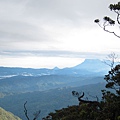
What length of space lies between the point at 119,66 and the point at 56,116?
56.2 ft

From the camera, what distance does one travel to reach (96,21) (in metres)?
26.4

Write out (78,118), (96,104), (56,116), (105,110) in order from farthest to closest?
(56,116) → (78,118) → (96,104) → (105,110)

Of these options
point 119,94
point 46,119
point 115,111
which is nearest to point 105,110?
point 115,111

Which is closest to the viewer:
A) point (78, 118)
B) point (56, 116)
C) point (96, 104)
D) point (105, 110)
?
point (105, 110)

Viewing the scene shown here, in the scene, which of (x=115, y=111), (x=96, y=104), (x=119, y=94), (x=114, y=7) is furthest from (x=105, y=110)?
(x=114, y=7)

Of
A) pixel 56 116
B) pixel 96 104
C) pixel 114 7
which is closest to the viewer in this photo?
pixel 114 7

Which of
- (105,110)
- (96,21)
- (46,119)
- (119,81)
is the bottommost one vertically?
(46,119)

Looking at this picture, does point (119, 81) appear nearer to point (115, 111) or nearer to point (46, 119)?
point (115, 111)

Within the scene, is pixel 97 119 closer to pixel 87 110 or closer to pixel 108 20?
pixel 87 110

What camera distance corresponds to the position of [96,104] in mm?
29922

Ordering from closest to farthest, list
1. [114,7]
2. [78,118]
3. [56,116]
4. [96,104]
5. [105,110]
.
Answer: [114,7]
[105,110]
[96,104]
[78,118]
[56,116]

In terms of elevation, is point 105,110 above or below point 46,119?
above

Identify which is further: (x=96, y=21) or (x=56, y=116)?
(x=56, y=116)

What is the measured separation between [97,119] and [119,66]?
8871 millimetres
